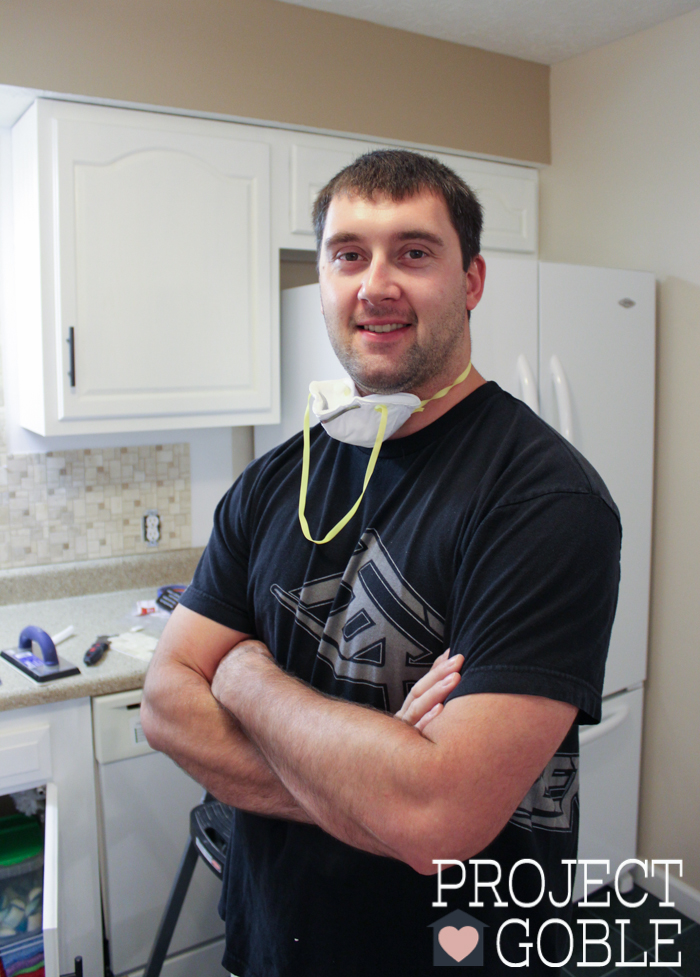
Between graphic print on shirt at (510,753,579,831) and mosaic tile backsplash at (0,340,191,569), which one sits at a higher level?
mosaic tile backsplash at (0,340,191,569)

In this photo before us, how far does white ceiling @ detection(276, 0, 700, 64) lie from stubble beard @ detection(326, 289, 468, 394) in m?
1.35

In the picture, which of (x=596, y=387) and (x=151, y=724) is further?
(x=596, y=387)

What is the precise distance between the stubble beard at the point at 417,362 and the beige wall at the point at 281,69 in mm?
1171

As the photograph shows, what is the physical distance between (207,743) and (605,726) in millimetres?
1467

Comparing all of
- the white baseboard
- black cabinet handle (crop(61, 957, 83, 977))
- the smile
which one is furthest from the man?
the white baseboard

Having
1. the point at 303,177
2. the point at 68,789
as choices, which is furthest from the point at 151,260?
the point at 68,789

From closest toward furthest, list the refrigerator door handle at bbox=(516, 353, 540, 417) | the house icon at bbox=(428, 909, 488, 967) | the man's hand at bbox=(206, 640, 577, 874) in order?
the man's hand at bbox=(206, 640, 577, 874) → the house icon at bbox=(428, 909, 488, 967) → the refrigerator door handle at bbox=(516, 353, 540, 417)

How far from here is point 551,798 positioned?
3.30ft

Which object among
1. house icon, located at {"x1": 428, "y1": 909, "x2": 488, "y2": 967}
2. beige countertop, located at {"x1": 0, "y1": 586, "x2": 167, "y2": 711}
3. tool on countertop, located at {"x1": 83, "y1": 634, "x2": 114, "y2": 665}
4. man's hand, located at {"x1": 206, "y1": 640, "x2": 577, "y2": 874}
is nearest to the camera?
man's hand, located at {"x1": 206, "y1": 640, "x2": 577, "y2": 874}

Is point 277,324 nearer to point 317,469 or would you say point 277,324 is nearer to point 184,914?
point 317,469

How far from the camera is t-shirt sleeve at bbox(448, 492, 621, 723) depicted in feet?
2.77

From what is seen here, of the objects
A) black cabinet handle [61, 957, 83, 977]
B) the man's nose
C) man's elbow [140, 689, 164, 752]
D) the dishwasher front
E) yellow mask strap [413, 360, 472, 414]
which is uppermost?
the man's nose

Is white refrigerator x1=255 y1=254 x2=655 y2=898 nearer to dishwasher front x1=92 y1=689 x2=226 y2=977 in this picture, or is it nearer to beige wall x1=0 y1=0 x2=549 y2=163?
beige wall x1=0 y1=0 x2=549 y2=163

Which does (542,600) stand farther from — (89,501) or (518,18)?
Result: (518,18)
